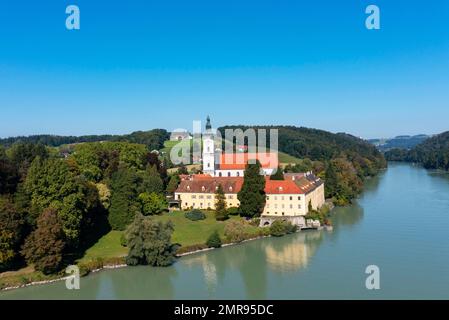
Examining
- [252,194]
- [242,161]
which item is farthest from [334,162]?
[252,194]

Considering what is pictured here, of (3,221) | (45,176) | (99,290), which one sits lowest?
(99,290)

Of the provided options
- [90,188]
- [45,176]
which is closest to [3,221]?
[45,176]

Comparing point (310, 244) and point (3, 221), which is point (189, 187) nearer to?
point (310, 244)

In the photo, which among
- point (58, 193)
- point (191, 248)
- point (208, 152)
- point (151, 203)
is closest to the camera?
point (58, 193)

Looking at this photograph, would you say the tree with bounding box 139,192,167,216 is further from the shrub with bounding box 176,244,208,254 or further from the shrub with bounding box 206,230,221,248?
the shrub with bounding box 176,244,208,254

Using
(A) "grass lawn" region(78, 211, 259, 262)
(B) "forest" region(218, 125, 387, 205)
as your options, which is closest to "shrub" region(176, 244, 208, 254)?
(A) "grass lawn" region(78, 211, 259, 262)

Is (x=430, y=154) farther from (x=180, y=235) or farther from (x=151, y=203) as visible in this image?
(x=180, y=235)

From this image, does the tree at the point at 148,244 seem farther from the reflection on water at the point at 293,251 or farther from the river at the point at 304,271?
Answer: the reflection on water at the point at 293,251
